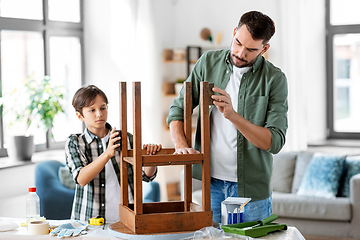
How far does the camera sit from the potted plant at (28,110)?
4.21m

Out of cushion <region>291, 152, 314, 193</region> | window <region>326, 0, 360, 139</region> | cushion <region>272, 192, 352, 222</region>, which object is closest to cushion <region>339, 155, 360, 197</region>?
cushion <region>272, 192, 352, 222</region>

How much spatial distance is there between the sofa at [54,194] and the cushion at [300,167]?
133 centimetres

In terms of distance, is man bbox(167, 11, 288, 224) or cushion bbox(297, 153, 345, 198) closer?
man bbox(167, 11, 288, 224)

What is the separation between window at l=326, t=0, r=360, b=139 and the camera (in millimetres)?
5184

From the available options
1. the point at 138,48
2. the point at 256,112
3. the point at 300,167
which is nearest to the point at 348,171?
the point at 300,167

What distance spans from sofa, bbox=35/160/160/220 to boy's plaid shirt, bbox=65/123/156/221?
1601 millimetres

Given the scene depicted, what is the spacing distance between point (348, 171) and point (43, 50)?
304 centimetres

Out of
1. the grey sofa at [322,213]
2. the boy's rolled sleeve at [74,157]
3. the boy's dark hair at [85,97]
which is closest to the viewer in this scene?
the boy's rolled sleeve at [74,157]

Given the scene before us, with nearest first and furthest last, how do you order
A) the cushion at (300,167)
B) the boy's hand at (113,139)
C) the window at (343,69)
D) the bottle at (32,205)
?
the boy's hand at (113,139)
the bottle at (32,205)
the cushion at (300,167)
the window at (343,69)

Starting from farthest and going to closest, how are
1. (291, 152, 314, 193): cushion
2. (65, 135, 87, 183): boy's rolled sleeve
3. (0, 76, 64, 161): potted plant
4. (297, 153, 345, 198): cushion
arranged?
(291, 152, 314, 193): cushion
(0, 76, 64, 161): potted plant
(297, 153, 345, 198): cushion
(65, 135, 87, 183): boy's rolled sleeve

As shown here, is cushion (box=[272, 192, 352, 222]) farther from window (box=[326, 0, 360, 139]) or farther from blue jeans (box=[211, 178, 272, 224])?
blue jeans (box=[211, 178, 272, 224])

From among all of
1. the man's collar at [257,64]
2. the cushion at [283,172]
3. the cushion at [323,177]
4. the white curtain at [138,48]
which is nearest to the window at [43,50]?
the white curtain at [138,48]

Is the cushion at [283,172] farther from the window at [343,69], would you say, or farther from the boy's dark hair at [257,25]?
the boy's dark hair at [257,25]

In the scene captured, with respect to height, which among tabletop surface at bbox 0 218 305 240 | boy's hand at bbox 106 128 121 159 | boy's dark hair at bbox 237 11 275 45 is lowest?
tabletop surface at bbox 0 218 305 240
